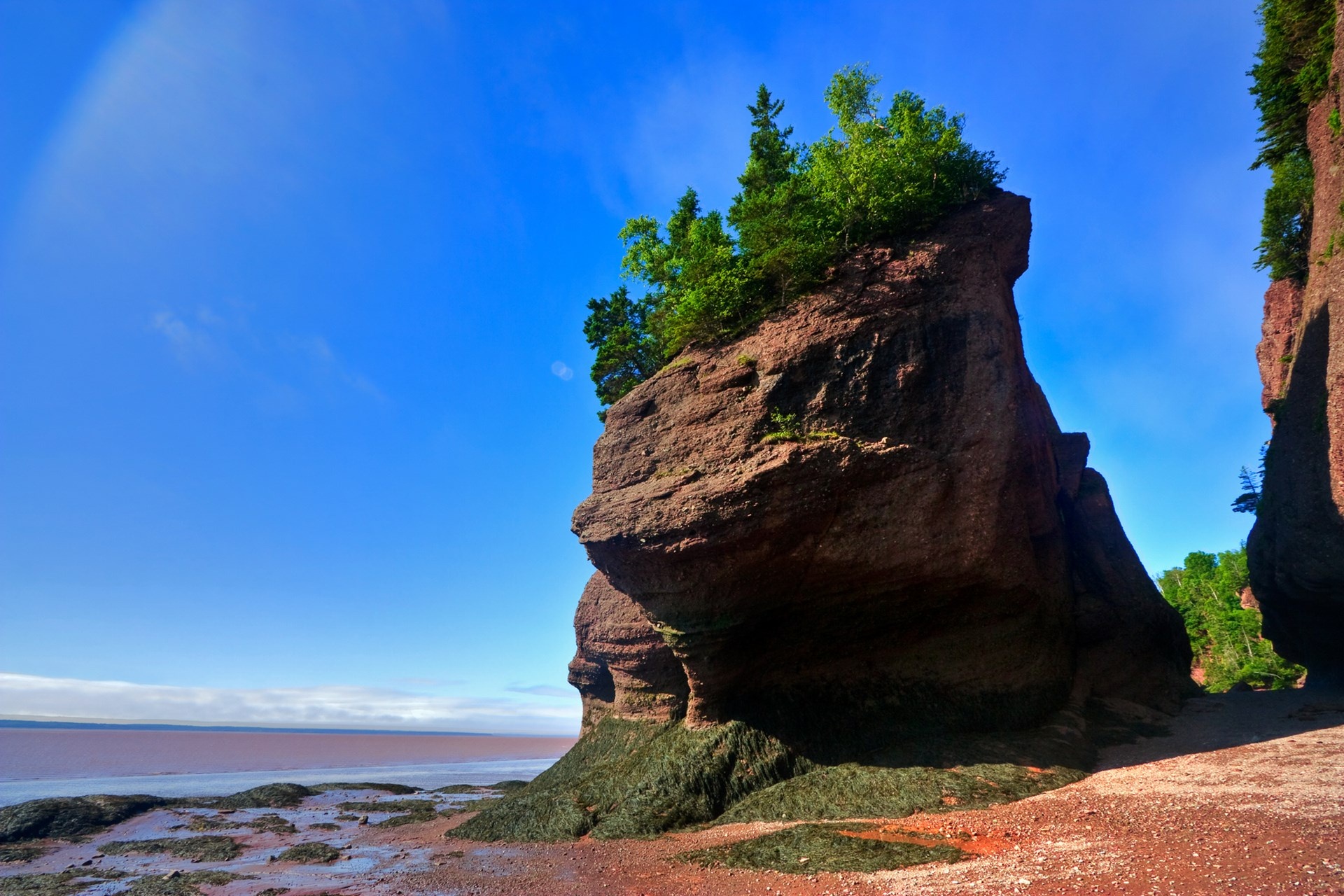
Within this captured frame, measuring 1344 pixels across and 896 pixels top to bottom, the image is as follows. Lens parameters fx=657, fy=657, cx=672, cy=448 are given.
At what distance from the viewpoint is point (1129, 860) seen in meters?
8.51

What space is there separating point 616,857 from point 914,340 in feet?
44.0

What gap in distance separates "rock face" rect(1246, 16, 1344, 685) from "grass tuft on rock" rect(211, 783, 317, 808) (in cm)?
3244

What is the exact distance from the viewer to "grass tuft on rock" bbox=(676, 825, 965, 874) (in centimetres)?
1046

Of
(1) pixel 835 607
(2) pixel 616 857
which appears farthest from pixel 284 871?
(1) pixel 835 607

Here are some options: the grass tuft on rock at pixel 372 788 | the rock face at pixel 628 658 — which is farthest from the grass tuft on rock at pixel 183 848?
the grass tuft on rock at pixel 372 788

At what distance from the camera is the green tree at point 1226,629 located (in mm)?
37625

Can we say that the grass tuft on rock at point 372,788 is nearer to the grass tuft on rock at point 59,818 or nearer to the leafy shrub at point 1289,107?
the grass tuft on rock at point 59,818

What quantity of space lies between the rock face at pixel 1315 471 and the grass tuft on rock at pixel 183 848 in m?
27.7

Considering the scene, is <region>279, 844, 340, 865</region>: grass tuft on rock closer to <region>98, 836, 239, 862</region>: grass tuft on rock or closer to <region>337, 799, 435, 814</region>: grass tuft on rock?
<region>98, 836, 239, 862</region>: grass tuft on rock

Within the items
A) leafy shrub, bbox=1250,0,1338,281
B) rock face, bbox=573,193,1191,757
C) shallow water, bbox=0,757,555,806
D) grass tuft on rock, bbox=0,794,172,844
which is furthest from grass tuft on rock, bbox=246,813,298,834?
leafy shrub, bbox=1250,0,1338,281

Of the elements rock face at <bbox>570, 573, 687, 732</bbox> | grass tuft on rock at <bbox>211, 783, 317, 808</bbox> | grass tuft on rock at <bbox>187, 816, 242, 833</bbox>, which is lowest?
grass tuft on rock at <bbox>211, 783, 317, 808</bbox>

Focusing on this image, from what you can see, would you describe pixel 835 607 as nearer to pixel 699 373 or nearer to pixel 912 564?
pixel 912 564

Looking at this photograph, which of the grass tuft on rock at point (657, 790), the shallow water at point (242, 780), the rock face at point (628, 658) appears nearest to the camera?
the grass tuft on rock at point (657, 790)

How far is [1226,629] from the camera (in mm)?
46062
